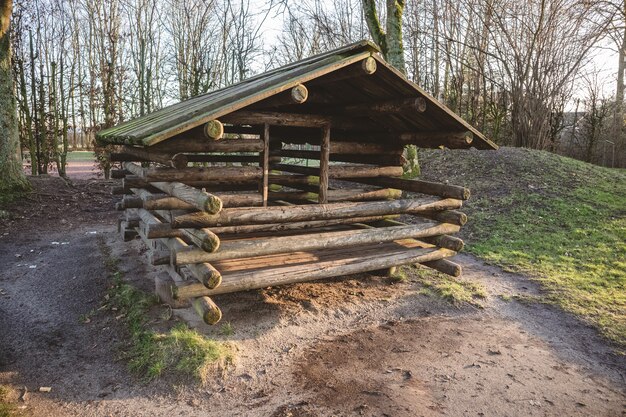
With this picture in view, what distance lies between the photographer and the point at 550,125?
1750cm

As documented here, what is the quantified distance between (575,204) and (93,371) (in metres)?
11.1

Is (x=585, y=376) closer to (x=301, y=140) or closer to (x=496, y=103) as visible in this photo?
(x=301, y=140)

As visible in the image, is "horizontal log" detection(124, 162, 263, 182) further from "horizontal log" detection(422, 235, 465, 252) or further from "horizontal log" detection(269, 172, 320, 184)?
"horizontal log" detection(422, 235, 465, 252)

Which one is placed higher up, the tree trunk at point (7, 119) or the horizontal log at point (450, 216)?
the tree trunk at point (7, 119)

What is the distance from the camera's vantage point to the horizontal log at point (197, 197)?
13.1 ft

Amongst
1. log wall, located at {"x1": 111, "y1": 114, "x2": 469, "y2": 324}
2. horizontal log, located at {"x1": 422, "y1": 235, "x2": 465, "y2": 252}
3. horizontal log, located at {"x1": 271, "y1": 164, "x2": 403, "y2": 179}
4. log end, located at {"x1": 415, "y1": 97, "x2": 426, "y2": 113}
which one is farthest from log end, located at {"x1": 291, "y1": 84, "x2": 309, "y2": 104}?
horizontal log, located at {"x1": 422, "y1": 235, "x2": 465, "y2": 252}

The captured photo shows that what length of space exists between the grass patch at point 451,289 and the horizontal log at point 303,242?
85cm

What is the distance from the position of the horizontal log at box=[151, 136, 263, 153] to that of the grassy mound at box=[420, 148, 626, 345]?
4691 mm

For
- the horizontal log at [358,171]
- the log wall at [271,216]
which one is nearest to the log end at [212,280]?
the log wall at [271,216]

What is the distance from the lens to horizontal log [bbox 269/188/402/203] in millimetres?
6280

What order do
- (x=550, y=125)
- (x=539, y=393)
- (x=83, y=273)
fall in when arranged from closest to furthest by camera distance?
(x=539, y=393) → (x=83, y=273) → (x=550, y=125)

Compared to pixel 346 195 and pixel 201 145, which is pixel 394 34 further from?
pixel 201 145

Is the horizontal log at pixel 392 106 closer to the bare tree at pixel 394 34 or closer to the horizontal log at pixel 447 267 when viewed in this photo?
the horizontal log at pixel 447 267

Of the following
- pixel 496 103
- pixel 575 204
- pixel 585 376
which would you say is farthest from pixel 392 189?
pixel 496 103
